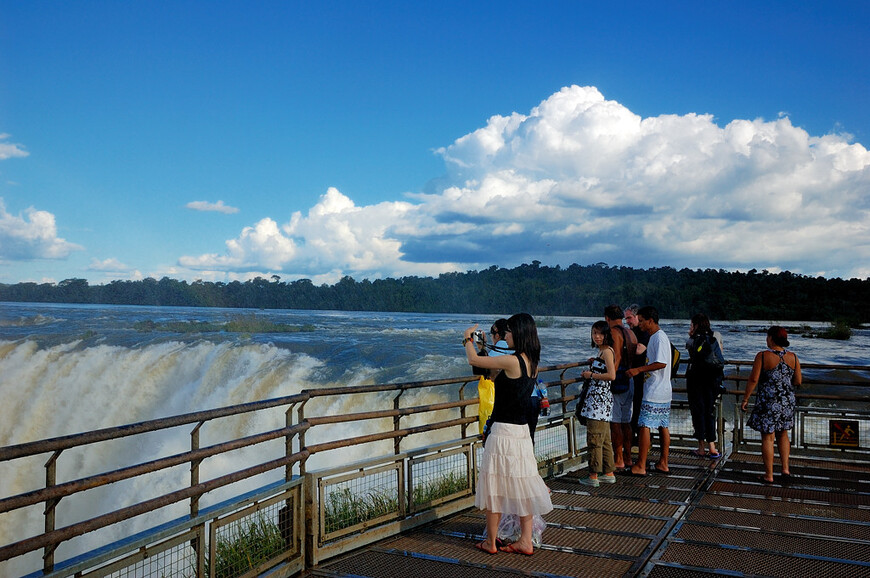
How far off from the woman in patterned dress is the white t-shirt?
79 cm

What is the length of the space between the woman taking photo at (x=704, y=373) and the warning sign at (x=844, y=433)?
5.41ft

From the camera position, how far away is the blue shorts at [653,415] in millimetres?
7387

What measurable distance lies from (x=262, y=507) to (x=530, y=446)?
1.79m

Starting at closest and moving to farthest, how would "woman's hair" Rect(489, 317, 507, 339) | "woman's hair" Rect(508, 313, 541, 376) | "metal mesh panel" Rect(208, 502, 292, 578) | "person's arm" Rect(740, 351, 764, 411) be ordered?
"metal mesh panel" Rect(208, 502, 292, 578), "woman's hair" Rect(508, 313, 541, 376), "woman's hair" Rect(489, 317, 507, 339), "person's arm" Rect(740, 351, 764, 411)

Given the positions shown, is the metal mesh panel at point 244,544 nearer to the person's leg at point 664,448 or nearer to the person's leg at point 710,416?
the person's leg at point 664,448

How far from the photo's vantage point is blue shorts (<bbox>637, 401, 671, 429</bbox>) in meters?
7.39

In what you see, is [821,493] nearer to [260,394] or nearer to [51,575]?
[51,575]

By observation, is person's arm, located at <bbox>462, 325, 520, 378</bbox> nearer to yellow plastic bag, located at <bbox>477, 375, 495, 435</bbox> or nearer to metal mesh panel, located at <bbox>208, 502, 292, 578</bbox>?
yellow plastic bag, located at <bbox>477, 375, 495, 435</bbox>

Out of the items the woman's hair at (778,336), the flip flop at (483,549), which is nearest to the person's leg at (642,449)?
the woman's hair at (778,336)

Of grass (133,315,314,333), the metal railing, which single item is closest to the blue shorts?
the metal railing

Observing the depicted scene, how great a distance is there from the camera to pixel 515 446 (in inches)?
189

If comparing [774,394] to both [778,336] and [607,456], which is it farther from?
[607,456]

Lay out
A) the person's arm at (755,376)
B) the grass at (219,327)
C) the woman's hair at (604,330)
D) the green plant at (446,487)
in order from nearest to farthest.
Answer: the green plant at (446,487), the woman's hair at (604,330), the person's arm at (755,376), the grass at (219,327)

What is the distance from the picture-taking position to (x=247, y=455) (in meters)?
17.5
